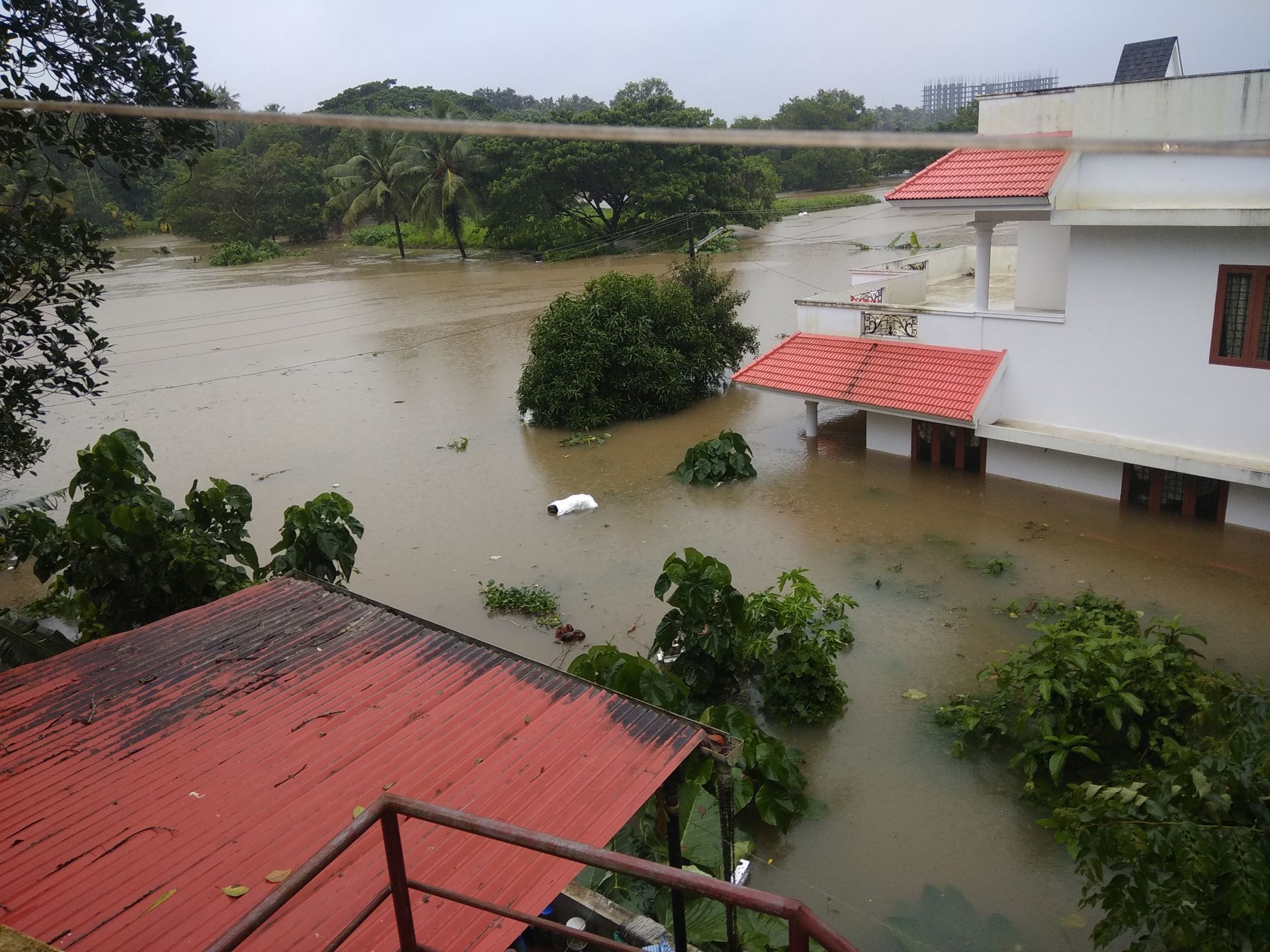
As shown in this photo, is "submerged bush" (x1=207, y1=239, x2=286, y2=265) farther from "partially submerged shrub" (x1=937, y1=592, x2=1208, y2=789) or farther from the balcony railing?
"partially submerged shrub" (x1=937, y1=592, x2=1208, y2=789)

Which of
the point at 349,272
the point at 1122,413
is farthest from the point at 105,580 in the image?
the point at 349,272

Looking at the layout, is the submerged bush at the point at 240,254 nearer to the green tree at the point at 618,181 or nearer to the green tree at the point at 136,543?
the green tree at the point at 618,181

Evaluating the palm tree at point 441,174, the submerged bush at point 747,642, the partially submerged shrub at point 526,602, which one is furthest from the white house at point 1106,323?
the palm tree at point 441,174

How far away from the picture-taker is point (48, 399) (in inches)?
874

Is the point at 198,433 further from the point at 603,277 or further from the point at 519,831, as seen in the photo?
the point at 519,831

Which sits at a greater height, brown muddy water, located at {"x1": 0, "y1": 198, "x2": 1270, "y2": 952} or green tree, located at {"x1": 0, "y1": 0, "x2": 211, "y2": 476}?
green tree, located at {"x1": 0, "y1": 0, "x2": 211, "y2": 476}

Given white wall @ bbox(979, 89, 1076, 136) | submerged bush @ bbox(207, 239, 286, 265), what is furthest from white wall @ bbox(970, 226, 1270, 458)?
submerged bush @ bbox(207, 239, 286, 265)

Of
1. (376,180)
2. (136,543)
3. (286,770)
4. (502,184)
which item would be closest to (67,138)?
(136,543)

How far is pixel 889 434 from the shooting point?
13.9 metres

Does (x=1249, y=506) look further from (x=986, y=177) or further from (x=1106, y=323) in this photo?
(x=986, y=177)

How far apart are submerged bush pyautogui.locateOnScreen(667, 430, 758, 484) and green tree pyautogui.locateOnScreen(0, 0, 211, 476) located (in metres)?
8.51

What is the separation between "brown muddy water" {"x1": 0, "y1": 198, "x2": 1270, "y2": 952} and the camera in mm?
6488

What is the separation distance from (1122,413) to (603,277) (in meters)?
9.99

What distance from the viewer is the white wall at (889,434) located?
13.7 m
